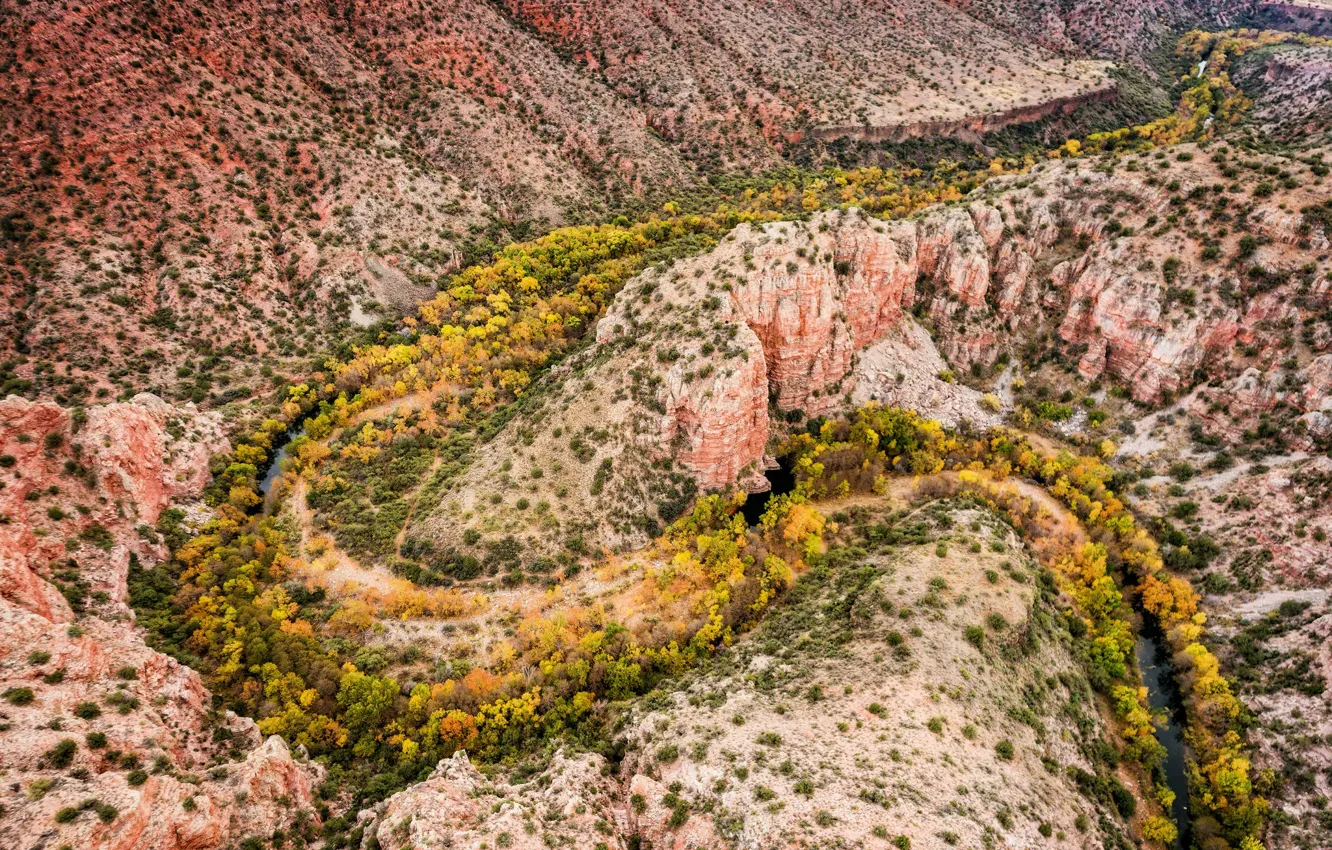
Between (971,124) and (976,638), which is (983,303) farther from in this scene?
(971,124)

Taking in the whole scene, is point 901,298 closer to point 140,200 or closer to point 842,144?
point 842,144

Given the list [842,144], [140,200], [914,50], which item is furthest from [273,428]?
[914,50]

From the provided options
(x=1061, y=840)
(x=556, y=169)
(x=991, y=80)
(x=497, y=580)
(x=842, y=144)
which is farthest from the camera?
(x=991, y=80)

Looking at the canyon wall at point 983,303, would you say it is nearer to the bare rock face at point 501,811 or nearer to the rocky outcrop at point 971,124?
the bare rock face at point 501,811

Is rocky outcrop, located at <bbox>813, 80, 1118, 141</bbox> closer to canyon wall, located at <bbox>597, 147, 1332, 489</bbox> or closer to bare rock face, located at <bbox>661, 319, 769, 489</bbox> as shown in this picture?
canyon wall, located at <bbox>597, 147, 1332, 489</bbox>

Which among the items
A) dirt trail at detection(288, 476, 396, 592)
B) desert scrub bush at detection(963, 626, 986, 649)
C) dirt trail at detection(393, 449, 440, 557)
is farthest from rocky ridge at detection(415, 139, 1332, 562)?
desert scrub bush at detection(963, 626, 986, 649)

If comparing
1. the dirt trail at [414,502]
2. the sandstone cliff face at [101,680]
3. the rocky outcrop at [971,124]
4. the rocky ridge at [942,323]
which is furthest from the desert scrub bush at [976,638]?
the rocky outcrop at [971,124]
